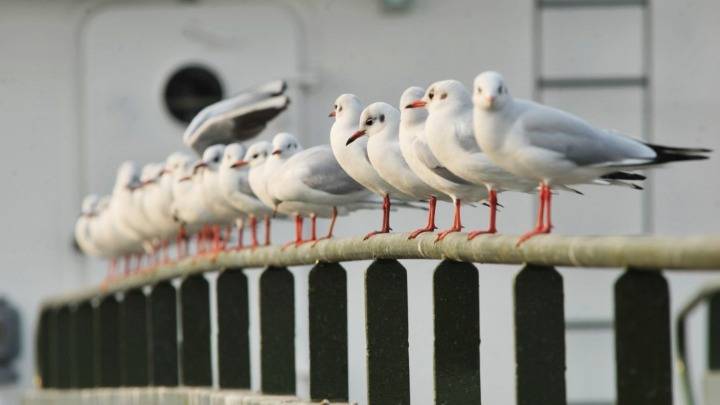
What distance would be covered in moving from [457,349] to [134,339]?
694 centimetres

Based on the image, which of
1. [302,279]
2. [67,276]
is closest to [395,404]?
[302,279]

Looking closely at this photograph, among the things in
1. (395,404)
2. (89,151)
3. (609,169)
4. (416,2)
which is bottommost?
(395,404)

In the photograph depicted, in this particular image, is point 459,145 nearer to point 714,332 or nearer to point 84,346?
point 714,332

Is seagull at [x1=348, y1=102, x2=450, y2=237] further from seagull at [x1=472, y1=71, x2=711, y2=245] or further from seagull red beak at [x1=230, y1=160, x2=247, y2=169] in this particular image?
seagull red beak at [x1=230, y1=160, x2=247, y2=169]

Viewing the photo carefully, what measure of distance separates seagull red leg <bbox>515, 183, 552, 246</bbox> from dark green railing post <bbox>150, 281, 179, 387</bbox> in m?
5.75

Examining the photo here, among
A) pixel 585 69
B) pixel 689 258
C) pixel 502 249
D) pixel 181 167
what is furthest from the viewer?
pixel 585 69

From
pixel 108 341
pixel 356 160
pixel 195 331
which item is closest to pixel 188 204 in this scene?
pixel 195 331

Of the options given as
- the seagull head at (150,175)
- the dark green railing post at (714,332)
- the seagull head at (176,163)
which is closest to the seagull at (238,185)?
the seagull head at (176,163)

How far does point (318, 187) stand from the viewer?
961cm

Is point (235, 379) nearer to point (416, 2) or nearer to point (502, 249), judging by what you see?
point (502, 249)

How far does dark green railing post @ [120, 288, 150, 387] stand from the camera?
13.3 metres

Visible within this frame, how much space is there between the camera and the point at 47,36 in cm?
1783

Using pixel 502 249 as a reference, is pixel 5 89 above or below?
above

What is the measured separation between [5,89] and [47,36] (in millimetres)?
520
